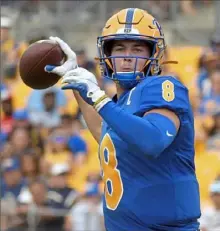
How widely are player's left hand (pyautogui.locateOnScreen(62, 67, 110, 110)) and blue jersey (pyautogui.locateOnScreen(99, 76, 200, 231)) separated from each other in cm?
18

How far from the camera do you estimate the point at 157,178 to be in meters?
3.44

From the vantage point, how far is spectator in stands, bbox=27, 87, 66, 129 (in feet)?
28.8

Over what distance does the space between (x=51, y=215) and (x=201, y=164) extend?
133 centimetres

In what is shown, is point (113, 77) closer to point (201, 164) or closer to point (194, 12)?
point (201, 164)

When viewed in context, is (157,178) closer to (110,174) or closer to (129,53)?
(110,174)

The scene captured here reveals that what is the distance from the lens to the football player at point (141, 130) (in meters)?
3.21

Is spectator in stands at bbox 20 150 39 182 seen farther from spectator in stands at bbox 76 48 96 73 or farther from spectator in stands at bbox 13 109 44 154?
spectator in stands at bbox 76 48 96 73

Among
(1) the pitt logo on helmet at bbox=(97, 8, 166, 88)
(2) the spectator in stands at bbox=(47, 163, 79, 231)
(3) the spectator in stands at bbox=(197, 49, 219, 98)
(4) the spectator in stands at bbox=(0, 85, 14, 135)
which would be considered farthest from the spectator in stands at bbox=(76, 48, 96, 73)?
(1) the pitt logo on helmet at bbox=(97, 8, 166, 88)

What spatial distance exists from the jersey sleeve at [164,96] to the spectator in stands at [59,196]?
3626mm

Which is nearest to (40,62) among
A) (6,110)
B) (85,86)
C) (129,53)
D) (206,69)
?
(129,53)

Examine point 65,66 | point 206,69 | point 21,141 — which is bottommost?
point 21,141

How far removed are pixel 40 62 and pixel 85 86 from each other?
1.92 ft

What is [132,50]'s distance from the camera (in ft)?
11.8

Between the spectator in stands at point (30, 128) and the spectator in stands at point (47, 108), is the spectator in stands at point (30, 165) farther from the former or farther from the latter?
→ the spectator in stands at point (47, 108)
